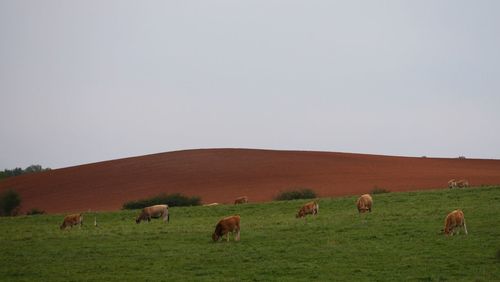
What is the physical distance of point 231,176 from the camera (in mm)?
76312

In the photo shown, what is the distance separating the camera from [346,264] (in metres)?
20.5

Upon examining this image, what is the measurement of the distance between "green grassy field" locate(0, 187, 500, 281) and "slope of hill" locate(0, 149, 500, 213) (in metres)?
25.6

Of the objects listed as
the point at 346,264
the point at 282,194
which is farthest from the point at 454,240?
the point at 282,194

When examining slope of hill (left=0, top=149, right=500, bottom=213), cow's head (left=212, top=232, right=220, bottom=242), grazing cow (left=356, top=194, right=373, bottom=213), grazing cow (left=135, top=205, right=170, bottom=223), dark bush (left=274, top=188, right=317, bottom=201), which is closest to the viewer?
cow's head (left=212, top=232, right=220, bottom=242)

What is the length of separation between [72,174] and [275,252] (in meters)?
68.7

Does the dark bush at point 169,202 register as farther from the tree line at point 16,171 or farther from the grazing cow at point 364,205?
the tree line at point 16,171

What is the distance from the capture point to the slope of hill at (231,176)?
6381cm

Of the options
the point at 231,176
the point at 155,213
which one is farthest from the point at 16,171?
the point at 155,213

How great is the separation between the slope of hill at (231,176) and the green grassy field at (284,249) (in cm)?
2557

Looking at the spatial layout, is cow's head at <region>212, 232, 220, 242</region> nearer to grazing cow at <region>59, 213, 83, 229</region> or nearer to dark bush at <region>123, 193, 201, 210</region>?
grazing cow at <region>59, 213, 83, 229</region>

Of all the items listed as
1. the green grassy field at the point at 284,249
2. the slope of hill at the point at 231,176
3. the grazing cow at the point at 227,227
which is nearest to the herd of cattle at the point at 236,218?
the grazing cow at the point at 227,227

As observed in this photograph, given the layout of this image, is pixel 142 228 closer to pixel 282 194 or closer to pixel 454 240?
pixel 454 240

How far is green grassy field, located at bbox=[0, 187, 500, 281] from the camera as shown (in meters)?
19.6

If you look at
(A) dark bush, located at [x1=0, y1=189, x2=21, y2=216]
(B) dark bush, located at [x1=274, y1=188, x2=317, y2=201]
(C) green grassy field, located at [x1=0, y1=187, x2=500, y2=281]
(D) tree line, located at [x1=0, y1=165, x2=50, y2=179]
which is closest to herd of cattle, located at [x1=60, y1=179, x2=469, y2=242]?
(C) green grassy field, located at [x1=0, y1=187, x2=500, y2=281]
